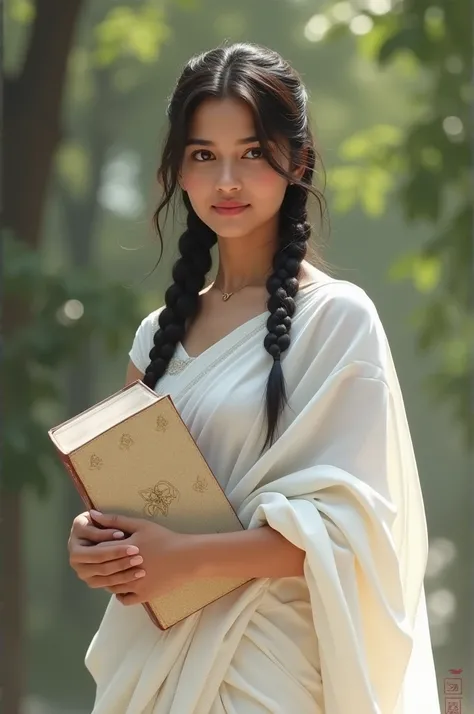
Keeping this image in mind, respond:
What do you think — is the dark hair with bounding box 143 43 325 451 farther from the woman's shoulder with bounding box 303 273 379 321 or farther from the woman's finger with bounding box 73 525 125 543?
the woman's finger with bounding box 73 525 125 543

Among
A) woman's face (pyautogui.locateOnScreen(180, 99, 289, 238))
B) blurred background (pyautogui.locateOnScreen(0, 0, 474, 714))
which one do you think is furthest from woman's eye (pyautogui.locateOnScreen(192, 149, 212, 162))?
blurred background (pyautogui.locateOnScreen(0, 0, 474, 714))

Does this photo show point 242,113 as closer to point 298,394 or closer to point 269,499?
point 298,394

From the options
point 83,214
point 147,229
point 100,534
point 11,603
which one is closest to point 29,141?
point 83,214

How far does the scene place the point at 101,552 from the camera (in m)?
1.46

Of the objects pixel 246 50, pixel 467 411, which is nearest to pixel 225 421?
pixel 246 50

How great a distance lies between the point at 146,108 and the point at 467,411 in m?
1.47

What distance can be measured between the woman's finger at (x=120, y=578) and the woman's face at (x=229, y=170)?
51 cm

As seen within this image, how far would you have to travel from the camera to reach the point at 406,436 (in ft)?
5.28

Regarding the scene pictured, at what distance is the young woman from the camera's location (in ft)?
4.80

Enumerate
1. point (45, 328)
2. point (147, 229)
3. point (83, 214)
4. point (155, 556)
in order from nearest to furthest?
1. point (155, 556)
2. point (147, 229)
3. point (45, 328)
4. point (83, 214)

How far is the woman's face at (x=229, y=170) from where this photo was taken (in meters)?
1.57

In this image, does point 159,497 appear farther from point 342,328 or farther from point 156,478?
point 342,328

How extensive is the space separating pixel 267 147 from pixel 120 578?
2.07 feet

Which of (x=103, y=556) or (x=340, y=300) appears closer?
(x=103, y=556)
